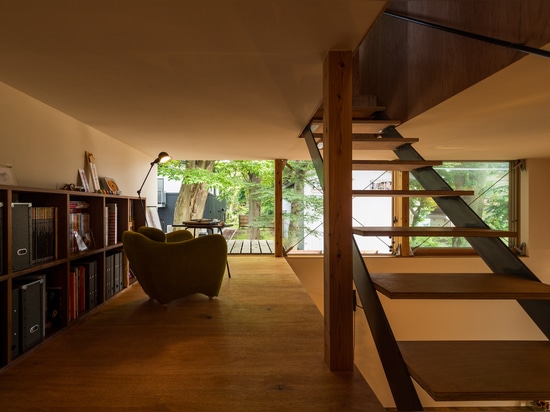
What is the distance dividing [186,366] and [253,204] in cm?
736

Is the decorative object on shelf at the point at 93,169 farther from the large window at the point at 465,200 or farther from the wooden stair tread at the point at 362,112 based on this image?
the large window at the point at 465,200

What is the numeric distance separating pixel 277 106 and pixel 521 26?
150 cm

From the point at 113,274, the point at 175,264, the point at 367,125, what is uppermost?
the point at 367,125

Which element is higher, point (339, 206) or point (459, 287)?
point (339, 206)

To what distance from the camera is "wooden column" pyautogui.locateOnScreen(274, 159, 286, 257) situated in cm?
506

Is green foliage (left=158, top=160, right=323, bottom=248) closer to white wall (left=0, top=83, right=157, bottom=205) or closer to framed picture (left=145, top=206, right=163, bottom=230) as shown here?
framed picture (left=145, top=206, right=163, bottom=230)

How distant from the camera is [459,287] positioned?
1452 mm

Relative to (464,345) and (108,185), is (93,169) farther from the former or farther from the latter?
(464,345)

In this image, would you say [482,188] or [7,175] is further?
[482,188]

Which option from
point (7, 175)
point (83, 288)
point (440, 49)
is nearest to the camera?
point (7, 175)

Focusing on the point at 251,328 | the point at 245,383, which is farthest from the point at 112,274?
the point at 245,383

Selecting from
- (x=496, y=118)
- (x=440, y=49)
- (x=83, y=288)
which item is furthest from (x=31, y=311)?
(x=496, y=118)

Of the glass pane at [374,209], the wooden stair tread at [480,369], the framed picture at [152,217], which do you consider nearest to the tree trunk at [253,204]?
the glass pane at [374,209]

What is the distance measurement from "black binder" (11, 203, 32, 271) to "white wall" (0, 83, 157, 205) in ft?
1.49
